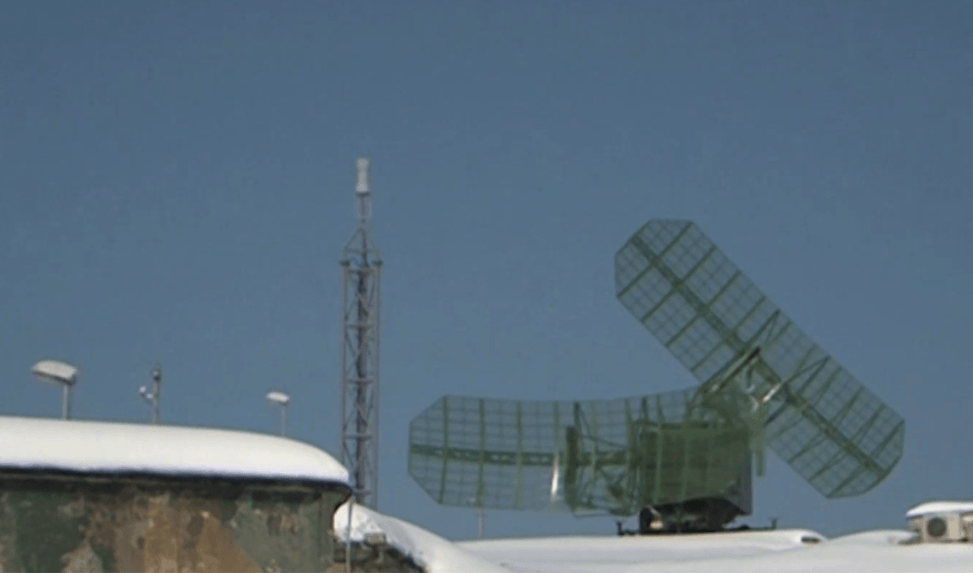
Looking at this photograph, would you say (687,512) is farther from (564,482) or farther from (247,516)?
(247,516)

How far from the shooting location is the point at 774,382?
46281 millimetres

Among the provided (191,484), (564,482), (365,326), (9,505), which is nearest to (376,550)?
(191,484)

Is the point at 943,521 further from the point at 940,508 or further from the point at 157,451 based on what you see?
the point at 157,451

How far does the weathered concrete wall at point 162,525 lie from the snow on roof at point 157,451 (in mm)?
140

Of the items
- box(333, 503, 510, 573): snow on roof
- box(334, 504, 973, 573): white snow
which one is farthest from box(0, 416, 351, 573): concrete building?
box(334, 504, 973, 573): white snow

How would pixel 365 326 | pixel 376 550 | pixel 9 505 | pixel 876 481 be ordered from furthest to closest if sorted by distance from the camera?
pixel 365 326 → pixel 876 481 → pixel 376 550 → pixel 9 505

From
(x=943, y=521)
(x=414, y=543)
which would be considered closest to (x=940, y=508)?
(x=943, y=521)

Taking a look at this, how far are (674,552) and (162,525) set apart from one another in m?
23.1

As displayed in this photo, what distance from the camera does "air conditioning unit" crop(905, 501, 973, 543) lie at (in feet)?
99.0

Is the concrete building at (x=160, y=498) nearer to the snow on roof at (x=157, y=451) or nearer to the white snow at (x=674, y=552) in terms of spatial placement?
the snow on roof at (x=157, y=451)

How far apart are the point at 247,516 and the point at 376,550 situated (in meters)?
3.93

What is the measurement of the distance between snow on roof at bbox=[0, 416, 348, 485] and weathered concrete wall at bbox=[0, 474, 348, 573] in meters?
0.14

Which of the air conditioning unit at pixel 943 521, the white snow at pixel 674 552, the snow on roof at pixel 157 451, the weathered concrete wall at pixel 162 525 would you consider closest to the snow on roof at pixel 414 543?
the white snow at pixel 674 552

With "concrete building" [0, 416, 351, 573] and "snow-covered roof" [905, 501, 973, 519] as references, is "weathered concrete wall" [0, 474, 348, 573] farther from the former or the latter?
"snow-covered roof" [905, 501, 973, 519]
